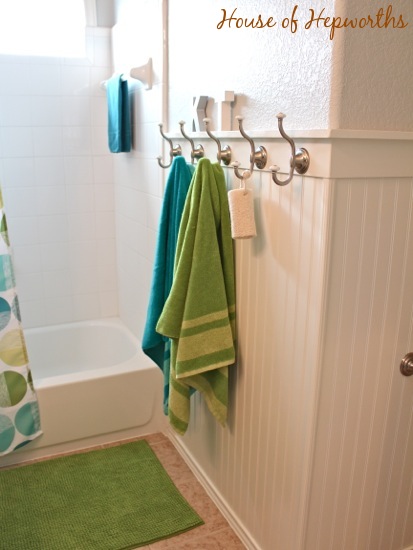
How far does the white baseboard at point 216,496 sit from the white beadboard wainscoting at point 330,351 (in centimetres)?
4

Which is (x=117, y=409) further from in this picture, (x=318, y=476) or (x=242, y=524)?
(x=318, y=476)

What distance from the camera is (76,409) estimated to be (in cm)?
244

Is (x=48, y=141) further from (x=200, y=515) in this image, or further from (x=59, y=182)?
(x=200, y=515)

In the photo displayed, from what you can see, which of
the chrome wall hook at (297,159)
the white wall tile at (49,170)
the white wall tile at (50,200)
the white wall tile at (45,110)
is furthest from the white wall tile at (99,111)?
the chrome wall hook at (297,159)

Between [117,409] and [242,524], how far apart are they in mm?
825

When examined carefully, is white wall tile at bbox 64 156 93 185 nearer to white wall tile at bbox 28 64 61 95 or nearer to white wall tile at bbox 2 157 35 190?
white wall tile at bbox 2 157 35 190

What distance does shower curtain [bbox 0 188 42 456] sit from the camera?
223 centimetres

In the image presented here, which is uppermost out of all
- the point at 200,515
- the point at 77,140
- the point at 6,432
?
the point at 77,140

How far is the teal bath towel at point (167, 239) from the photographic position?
186 cm

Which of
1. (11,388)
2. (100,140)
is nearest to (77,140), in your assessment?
(100,140)

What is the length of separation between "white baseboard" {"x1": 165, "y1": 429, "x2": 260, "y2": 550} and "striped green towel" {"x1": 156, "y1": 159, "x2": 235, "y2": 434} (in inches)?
23.6

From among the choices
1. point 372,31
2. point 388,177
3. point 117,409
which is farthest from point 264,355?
point 117,409

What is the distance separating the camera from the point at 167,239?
1.95 m

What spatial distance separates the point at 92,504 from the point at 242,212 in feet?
4.40
